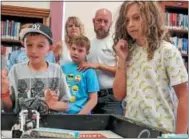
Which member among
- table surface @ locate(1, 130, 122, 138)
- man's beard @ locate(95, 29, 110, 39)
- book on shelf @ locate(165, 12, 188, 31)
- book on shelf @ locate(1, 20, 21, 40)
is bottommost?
table surface @ locate(1, 130, 122, 138)

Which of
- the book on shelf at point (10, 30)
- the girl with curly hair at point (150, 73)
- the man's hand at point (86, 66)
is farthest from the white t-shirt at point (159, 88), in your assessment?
the book on shelf at point (10, 30)

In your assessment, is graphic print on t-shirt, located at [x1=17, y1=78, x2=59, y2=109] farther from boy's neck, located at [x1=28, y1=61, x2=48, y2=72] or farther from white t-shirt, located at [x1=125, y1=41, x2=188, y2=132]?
white t-shirt, located at [x1=125, y1=41, x2=188, y2=132]

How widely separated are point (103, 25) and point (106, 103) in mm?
443

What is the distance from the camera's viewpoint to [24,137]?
76 cm

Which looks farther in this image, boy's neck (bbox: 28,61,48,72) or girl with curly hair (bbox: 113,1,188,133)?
boy's neck (bbox: 28,61,48,72)

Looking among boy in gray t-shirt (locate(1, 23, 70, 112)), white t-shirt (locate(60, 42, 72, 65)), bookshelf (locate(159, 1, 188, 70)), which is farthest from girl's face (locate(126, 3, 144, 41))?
bookshelf (locate(159, 1, 188, 70))

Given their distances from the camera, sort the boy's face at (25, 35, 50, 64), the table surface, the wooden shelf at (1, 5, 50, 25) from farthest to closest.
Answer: the wooden shelf at (1, 5, 50, 25), the boy's face at (25, 35, 50, 64), the table surface

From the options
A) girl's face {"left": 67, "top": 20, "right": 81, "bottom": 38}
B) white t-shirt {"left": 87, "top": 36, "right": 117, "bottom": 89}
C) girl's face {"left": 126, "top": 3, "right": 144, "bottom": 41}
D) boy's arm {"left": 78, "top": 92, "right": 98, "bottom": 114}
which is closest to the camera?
girl's face {"left": 126, "top": 3, "right": 144, "bottom": 41}

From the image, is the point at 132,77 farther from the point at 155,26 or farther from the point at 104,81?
the point at 104,81

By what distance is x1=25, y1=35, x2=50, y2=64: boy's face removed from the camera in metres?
1.23

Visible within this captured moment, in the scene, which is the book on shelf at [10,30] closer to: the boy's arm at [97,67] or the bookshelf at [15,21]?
the bookshelf at [15,21]

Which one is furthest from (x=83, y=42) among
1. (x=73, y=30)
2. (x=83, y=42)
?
(x=73, y=30)

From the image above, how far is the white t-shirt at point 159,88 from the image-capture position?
1019mm

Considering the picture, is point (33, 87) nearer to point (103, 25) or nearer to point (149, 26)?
point (149, 26)
